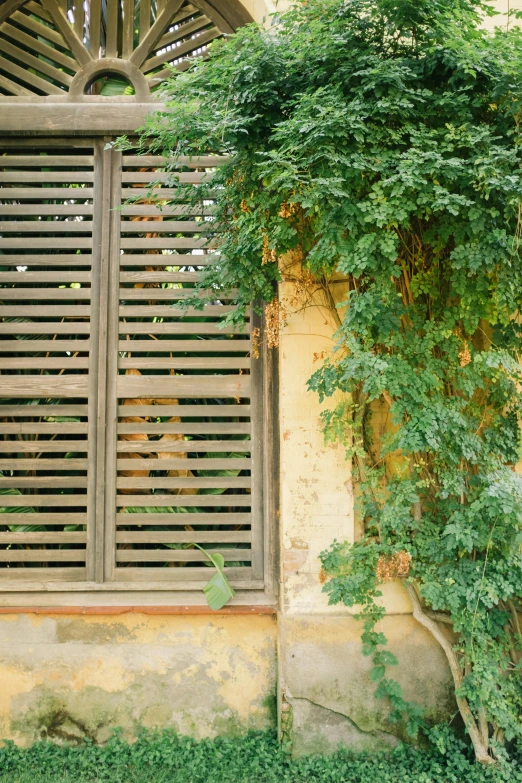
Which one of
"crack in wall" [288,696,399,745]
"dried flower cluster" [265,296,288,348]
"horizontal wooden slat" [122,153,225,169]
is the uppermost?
"horizontal wooden slat" [122,153,225,169]

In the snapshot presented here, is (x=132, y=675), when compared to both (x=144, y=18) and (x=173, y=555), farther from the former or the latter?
(x=144, y=18)

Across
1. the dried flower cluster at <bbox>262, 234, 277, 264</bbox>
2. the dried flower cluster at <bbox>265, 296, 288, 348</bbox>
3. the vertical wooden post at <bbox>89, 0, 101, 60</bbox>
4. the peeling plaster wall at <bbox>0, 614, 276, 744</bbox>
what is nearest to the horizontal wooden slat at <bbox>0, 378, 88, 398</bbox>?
the dried flower cluster at <bbox>265, 296, 288, 348</bbox>

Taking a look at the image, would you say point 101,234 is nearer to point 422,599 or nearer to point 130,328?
point 130,328

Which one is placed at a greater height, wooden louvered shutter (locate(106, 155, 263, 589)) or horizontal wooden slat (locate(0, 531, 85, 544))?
wooden louvered shutter (locate(106, 155, 263, 589))

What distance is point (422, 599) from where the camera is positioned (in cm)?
331

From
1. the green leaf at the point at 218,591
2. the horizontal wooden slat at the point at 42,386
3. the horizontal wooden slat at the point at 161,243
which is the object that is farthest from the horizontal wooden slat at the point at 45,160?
the green leaf at the point at 218,591

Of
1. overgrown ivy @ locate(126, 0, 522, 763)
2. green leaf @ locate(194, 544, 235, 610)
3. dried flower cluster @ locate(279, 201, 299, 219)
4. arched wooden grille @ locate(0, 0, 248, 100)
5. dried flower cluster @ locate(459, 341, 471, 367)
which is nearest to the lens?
overgrown ivy @ locate(126, 0, 522, 763)

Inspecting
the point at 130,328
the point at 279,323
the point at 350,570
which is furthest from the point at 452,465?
the point at 130,328

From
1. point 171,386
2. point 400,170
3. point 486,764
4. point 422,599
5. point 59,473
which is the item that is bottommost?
point 486,764

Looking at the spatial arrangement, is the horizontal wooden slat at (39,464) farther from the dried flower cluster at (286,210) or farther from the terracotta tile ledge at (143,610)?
the dried flower cluster at (286,210)

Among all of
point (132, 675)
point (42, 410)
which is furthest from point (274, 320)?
point (132, 675)

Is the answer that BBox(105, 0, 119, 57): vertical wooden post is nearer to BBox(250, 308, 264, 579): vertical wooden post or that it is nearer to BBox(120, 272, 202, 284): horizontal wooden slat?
BBox(120, 272, 202, 284): horizontal wooden slat

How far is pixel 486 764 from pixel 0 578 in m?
3.13

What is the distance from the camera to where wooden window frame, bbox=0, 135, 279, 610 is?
11.7 ft
